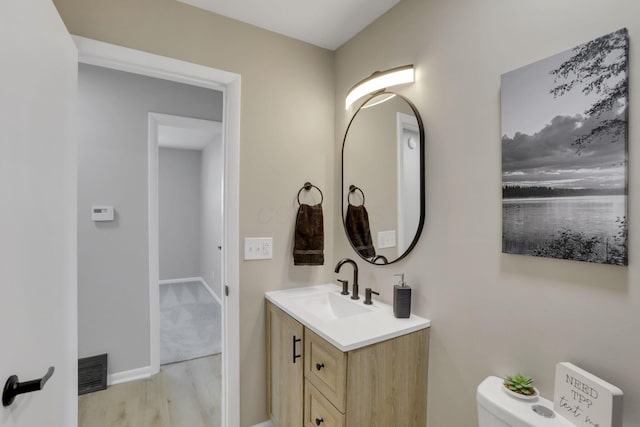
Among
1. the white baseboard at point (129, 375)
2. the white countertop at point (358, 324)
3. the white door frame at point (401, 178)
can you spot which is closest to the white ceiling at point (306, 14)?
the white door frame at point (401, 178)

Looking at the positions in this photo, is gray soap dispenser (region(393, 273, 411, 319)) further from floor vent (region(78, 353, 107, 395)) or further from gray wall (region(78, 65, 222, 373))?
floor vent (region(78, 353, 107, 395))

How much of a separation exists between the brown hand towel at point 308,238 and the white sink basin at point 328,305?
210 millimetres

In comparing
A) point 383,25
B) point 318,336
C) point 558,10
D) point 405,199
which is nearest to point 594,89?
point 558,10

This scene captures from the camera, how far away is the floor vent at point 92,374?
2249 mm

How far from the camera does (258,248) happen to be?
181 centimetres

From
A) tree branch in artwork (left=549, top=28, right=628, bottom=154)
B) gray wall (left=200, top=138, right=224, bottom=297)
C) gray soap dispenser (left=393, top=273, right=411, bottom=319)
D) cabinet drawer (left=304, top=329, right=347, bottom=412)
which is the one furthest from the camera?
gray wall (left=200, top=138, right=224, bottom=297)

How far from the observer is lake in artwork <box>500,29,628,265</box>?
0.85m

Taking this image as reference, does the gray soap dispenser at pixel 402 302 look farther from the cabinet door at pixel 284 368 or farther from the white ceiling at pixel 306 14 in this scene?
the white ceiling at pixel 306 14

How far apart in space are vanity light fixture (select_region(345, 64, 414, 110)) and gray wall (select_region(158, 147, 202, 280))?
456 cm

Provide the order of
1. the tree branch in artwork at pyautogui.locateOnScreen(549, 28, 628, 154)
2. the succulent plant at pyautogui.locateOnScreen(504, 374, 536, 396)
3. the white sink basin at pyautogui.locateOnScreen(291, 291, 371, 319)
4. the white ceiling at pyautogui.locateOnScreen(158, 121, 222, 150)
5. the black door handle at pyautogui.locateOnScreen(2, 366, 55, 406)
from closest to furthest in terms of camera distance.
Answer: the black door handle at pyautogui.locateOnScreen(2, 366, 55, 406) → the tree branch in artwork at pyautogui.locateOnScreen(549, 28, 628, 154) → the succulent plant at pyautogui.locateOnScreen(504, 374, 536, 396) → the white sink basin at pyautogui.locateOnScreen(291, 291, 371, 319) → the white ceiling at pyautogui.locateOnScreen(158, 121, 222, 150)

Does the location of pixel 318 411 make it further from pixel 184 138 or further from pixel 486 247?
pixel 184 138

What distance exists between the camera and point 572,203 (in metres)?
0.93

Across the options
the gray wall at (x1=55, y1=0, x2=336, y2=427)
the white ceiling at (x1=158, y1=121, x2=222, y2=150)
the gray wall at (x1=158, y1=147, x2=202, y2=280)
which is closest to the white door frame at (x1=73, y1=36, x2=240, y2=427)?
the gray wall at (x1=55, y1=0, x2=336, y2=427)

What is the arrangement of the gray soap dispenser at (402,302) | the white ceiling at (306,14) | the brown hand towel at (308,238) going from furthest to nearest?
the brown hand towel at (308,238)
the white ceiling at (306,14)
the gray soap dispenser at (402,302)
